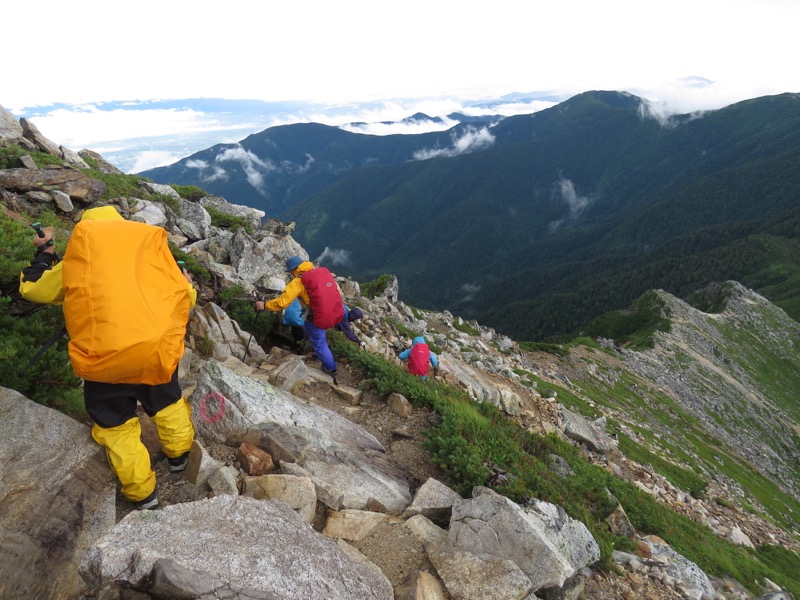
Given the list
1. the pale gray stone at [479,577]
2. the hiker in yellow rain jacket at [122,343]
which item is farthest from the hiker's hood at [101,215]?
the pale gray stone at [479,577]

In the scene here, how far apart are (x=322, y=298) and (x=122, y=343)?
648 cm

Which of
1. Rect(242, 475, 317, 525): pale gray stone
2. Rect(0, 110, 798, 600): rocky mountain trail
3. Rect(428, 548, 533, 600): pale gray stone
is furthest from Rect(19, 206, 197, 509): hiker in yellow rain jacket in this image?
Rect(428, 548, 533, 600): pale gray stone

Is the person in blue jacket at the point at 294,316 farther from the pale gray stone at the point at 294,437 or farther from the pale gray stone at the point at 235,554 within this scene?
the pale gray stone at the point at 235,554

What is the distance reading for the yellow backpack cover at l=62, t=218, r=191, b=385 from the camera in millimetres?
5129

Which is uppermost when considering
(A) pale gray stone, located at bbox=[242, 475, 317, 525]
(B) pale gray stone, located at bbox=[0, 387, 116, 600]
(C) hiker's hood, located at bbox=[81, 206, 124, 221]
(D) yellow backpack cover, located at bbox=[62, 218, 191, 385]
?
(C) hiker's hood, located at bbox=[81, 206, 124, 221]

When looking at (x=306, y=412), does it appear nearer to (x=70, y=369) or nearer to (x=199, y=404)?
(x=199, y=404)

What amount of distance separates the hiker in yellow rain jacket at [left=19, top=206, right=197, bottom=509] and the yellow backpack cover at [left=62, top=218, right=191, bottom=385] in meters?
0.01

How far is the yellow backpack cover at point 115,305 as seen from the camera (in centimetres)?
513

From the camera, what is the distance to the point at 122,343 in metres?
5.16

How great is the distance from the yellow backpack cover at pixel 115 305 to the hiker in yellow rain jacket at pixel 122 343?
12mm

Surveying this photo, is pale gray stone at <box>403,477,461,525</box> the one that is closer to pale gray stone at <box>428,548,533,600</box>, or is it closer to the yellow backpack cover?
pale gray stone at <box>428,548,533,600</box>

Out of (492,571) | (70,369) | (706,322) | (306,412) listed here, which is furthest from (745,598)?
(706,322)

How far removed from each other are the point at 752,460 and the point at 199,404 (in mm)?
68511

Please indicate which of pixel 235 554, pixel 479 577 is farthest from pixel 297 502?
pixel 479 577
